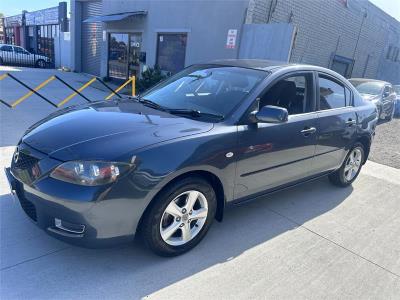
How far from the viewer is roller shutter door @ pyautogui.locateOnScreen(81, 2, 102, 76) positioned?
17.7 metres

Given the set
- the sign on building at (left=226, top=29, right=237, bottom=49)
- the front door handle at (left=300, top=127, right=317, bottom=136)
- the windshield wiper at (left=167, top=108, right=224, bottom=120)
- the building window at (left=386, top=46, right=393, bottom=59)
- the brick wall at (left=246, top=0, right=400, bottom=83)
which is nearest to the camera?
the windshield wiper at (left=167, top=108, right=224, bottom=120)

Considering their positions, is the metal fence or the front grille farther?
the metal fence

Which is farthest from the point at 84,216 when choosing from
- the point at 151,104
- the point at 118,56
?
the point at 118,56

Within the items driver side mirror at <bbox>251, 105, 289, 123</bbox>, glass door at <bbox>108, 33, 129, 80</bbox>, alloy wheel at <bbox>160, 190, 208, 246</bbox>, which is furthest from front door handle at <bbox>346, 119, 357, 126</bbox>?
glass door at <bbox>108, 33, 129, 80</bbox>

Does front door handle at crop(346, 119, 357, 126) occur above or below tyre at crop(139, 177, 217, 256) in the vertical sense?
above

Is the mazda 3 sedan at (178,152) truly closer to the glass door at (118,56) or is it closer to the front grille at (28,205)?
the front grille at (28,205)

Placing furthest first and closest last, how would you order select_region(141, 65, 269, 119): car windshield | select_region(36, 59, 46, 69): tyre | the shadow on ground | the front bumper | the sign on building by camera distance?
select_region(36, 59, 46, 69): tyre
the sign on building
select_region(141, 65, 269, 119): car windshield
the shadow on ground
the front bumper

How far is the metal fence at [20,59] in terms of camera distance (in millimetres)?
21344

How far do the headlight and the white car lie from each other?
23098mm

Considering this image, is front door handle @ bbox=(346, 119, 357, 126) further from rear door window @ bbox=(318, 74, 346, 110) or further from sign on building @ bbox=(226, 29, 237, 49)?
sign on building @ bbox=(226, 29, 237, 49)

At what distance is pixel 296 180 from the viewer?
3.84 m

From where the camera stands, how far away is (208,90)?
3.46m

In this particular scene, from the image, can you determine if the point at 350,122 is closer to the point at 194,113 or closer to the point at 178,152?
the point at 194,113

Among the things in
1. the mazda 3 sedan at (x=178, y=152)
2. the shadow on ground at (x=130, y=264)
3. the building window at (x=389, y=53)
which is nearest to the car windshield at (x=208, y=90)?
the mazda 3 sedan at (x=178, y=152)
